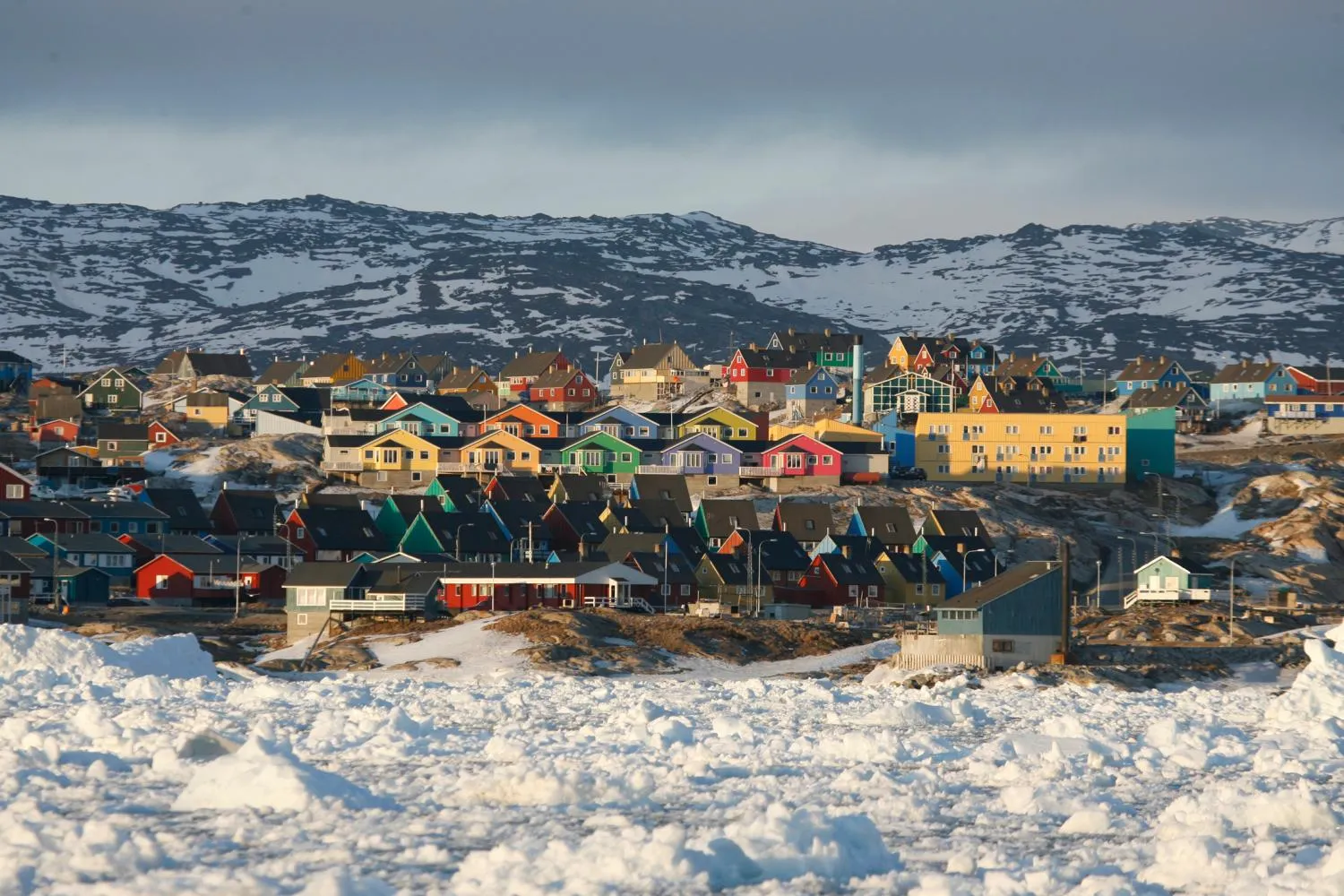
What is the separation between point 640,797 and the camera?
103 feet

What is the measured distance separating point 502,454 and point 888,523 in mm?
28029

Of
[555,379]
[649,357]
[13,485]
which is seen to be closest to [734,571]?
[13,485]

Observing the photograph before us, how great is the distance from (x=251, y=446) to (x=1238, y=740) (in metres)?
90.5

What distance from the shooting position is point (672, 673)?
220ft

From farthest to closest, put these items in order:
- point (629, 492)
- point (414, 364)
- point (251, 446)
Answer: point (414, 364) < point (251, 446) < point (629, 492)

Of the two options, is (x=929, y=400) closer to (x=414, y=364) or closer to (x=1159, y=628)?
(x=414, y=364)

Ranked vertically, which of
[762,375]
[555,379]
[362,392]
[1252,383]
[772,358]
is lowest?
[362,392]

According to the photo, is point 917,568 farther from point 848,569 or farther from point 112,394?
point 112,394

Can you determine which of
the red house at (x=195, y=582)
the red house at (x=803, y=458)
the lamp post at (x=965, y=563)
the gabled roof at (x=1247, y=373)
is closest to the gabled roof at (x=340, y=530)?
the red house at (x=195, y=582)

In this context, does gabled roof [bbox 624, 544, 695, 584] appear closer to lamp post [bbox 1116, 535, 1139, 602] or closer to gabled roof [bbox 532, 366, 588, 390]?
lamp post [bbox 1116, 535, 1139, 602]

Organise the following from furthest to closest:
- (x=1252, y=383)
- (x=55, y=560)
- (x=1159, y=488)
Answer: (x=1252, y=383) < (x=1159, y=488) < (x=55, y=560)

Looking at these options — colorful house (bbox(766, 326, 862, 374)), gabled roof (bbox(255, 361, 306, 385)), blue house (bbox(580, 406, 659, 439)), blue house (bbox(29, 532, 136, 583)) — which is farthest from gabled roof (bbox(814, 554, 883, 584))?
gabled roof (bbox(255, 361, 306, 385))

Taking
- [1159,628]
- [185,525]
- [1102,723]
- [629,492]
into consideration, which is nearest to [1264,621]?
[1159,628]

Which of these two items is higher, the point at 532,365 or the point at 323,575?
the point at 532,365
